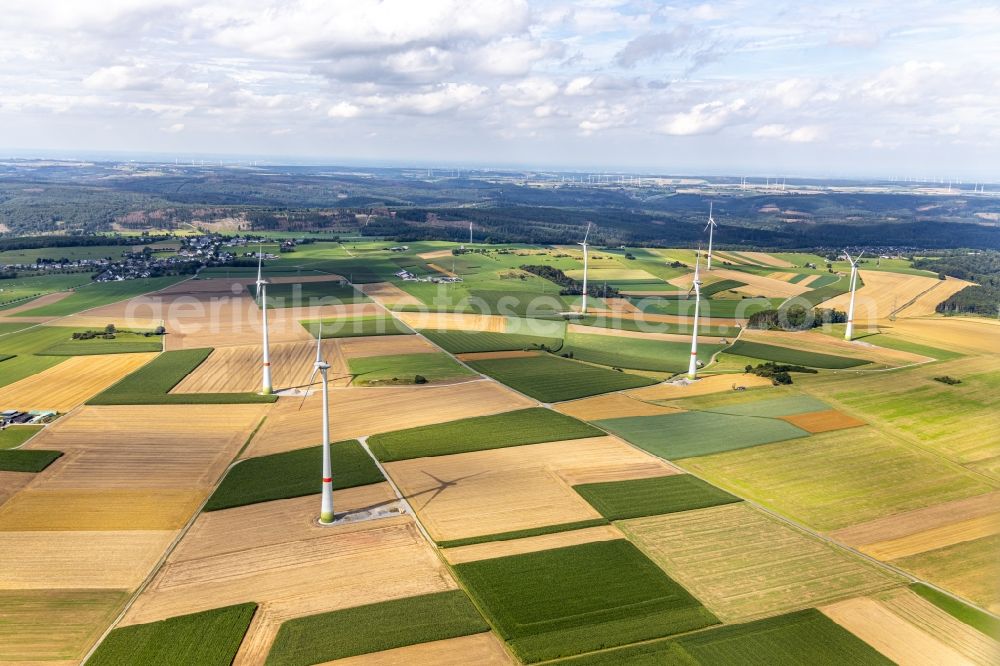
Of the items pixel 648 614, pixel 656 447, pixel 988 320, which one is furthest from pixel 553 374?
pixel 988 320

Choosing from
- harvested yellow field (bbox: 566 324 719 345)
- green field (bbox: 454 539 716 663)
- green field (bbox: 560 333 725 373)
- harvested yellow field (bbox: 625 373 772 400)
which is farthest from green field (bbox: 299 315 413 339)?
green field (bbox: 454 539 716 663)

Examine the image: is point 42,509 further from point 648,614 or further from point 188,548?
point 648,614

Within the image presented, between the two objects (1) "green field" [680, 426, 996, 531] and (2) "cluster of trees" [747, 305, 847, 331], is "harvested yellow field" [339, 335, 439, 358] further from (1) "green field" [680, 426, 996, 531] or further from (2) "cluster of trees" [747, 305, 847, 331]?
(2) "cluster of trees" [747, 305, 847, 331]

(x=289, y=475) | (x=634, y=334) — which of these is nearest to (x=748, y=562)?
(x=289, y=475)

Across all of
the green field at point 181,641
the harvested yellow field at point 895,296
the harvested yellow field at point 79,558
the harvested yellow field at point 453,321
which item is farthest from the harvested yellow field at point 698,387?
the green field at point 181,641

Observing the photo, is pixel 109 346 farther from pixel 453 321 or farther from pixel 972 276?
pixel 972 276

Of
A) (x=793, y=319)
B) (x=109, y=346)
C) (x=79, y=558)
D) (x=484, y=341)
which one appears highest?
(x=793, y=319)
